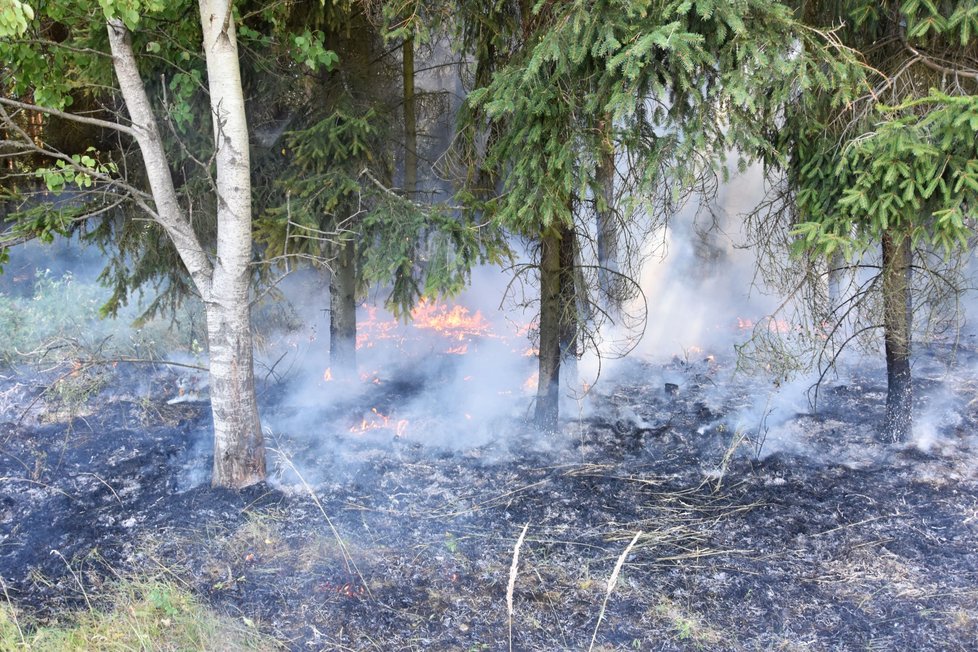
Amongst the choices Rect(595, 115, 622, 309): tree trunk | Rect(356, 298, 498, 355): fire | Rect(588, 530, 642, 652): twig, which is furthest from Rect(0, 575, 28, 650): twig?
Rect(356, 298, 498, 355): fire

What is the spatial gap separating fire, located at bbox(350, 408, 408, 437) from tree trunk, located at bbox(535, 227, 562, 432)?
5.72 feet

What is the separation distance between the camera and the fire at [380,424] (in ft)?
28.1

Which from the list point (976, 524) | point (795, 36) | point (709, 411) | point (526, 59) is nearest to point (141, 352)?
point (526, 59)

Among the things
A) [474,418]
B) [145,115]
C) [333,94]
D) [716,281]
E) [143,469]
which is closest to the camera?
[145,115]

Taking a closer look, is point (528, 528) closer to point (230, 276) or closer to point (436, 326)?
point (230, 276)

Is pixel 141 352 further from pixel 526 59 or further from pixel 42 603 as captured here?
pixel 526 59

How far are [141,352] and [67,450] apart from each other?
3470mm

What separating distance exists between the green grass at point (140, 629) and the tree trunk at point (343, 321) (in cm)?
506

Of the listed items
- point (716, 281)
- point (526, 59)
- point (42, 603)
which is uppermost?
point (526, 59)

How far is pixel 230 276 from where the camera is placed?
20.8 feet

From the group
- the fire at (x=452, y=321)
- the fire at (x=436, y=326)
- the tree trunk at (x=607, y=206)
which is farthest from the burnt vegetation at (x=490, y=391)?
the fire at (x=452, y=321)

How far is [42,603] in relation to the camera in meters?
5.07

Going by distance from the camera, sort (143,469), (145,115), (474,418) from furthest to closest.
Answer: (474,418)
(143,469)
(145,115)

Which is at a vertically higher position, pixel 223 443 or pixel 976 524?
pixel 223 443
